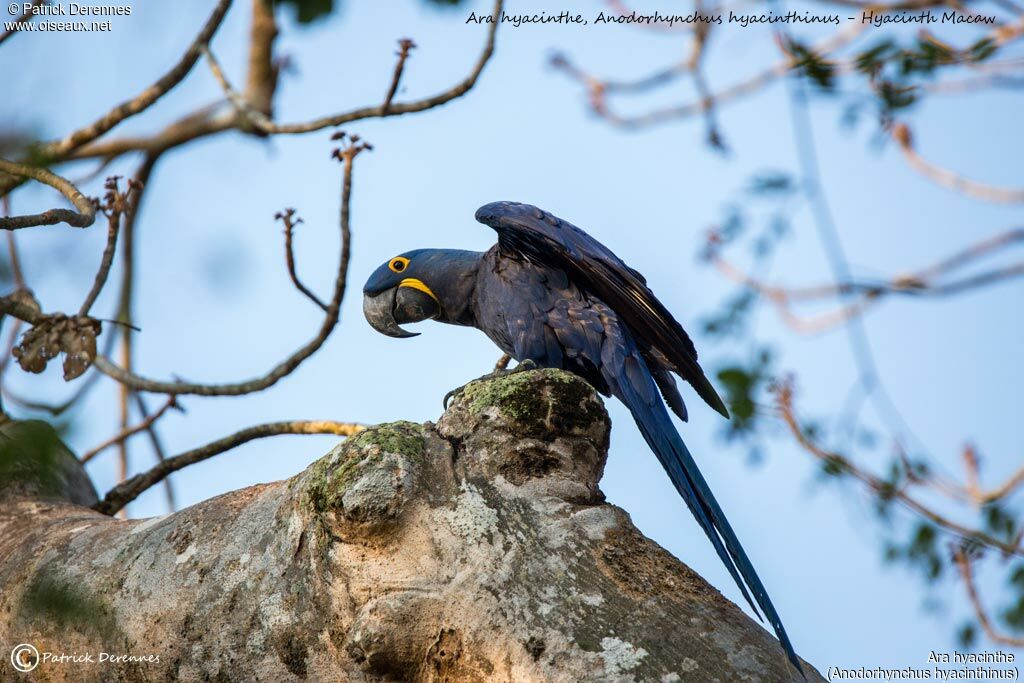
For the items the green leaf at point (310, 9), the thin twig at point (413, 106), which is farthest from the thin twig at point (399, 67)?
the green leaf at point (310, 9)

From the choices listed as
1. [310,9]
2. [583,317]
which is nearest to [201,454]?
[583,317]

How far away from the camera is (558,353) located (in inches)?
181

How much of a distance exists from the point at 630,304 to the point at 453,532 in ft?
6.59

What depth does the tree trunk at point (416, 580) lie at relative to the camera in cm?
246

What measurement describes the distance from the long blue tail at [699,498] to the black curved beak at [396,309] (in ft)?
5.02

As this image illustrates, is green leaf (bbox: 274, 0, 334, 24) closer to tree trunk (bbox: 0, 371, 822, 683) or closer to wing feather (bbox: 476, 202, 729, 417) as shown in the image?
tree trunk (bbox: 0, 371, 822, 683)

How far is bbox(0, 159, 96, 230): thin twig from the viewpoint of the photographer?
263 centimetres

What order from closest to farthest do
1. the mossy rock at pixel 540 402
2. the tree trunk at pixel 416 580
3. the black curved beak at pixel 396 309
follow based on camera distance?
the tree trunk at pixel 416 580 → the mossy rock at pixel 540 402 → the black curved beak at pixel 396 309

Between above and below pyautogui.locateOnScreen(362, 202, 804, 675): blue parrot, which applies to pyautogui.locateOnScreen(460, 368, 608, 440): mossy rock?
below

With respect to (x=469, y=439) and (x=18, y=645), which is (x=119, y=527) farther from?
(x=469, y=439)

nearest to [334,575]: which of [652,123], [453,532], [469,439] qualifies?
[453,532]

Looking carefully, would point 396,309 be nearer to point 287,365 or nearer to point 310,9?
point 287,365

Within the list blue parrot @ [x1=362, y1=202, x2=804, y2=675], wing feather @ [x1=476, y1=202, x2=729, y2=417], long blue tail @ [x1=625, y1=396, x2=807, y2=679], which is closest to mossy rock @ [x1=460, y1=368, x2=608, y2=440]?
long blue tail @ [x1=625, y1=396, x2=807, y2=679]

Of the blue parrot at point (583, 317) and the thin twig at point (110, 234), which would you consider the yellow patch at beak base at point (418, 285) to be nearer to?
the blue parrot at point (583, 317)
